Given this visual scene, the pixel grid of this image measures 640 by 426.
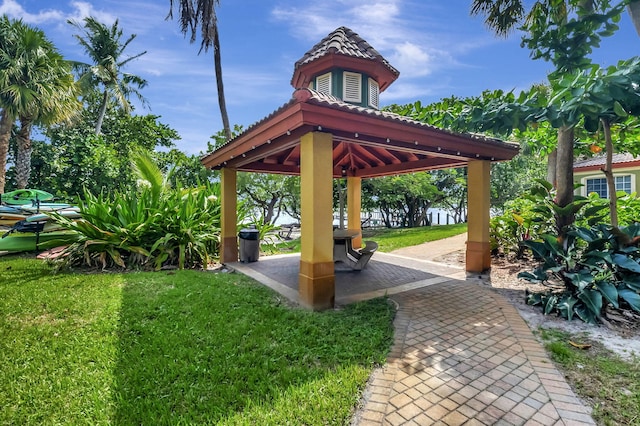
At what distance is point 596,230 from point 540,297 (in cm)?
145

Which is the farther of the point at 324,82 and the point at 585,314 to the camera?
the point at 324,82

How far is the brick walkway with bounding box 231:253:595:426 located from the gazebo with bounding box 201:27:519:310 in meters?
1.59

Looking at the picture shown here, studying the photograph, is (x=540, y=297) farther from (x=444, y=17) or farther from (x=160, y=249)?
(x=160, y=249)

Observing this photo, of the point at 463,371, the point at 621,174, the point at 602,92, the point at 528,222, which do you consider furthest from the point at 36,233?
the point at 621,174

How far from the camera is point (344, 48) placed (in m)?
7.86

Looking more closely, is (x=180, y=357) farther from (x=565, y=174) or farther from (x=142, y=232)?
(x=565, y=174)

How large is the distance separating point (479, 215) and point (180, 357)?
6760 millimetres

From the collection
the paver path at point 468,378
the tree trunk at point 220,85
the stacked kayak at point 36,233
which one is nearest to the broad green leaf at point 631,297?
the paver path at point 468,378

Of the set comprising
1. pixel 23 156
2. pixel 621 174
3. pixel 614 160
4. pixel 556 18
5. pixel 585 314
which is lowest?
pixel 585 314

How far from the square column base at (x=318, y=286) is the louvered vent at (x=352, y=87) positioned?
199 inches

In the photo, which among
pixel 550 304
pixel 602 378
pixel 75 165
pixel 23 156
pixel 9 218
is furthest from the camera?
pixel 75 165

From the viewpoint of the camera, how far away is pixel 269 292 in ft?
19.4

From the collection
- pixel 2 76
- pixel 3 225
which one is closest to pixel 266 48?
pixel 2 76

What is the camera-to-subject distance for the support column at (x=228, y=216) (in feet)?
28.9
